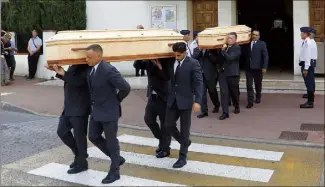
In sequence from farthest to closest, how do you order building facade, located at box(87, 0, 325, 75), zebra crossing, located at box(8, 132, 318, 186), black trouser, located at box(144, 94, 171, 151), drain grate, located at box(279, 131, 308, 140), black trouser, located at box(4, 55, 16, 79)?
black trouser, located at box(4, 55, 16, 79) < building facade, located at box(87, 0, 325, 75) < drain grate, located at box(279, 131, 308, 140) < black trouser, located at box(144, 94, 171, 151) < zebra crossing, located at box(8, 132, 318, 186)

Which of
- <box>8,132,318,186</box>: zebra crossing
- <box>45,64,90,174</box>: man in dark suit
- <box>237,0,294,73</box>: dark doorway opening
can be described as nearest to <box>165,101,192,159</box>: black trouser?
<box>8,132,318,186</box>: zebra crossing

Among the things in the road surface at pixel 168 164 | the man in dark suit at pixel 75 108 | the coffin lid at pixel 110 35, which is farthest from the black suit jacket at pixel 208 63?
the man in dark suit at pixel 75 108

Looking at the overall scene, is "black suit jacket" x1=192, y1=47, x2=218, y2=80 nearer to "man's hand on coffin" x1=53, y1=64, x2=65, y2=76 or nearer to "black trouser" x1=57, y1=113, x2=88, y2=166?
"black trouser" x1=57, y1=113, x2=88, y2=166

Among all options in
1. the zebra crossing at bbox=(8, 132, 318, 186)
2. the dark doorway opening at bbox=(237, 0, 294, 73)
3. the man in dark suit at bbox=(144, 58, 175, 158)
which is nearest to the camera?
the zebra crossing at bbox=(8, 132, 318, 186)

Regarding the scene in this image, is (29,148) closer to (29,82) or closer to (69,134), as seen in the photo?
(69,134)

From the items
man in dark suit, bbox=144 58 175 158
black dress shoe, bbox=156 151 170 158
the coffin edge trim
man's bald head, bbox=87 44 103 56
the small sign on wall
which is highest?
the small sign on wall

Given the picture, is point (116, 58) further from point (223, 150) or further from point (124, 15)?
point (124, 15)

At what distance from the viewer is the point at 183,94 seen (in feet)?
21.7

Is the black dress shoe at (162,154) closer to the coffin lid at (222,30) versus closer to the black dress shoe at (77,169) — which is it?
the black dress shoe at (77,169)

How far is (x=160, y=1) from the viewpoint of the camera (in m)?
15.3

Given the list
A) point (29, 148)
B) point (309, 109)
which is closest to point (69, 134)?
point (29, 148)

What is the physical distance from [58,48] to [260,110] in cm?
586

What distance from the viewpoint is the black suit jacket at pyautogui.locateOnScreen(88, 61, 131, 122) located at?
5941 millimetres

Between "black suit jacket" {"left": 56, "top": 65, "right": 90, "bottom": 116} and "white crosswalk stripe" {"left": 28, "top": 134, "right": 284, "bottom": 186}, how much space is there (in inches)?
35.2
